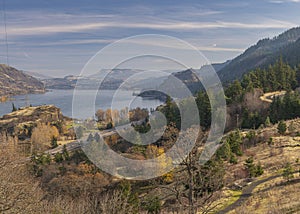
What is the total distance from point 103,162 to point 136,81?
995cm

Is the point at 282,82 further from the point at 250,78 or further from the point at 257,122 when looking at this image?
the point at 257,122

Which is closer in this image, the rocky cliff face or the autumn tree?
the autumn tree

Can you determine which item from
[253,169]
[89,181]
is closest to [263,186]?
[253,169]

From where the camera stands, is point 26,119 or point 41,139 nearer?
point 41,139

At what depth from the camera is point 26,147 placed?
154 ft

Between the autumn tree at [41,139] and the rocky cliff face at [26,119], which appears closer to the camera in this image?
the autumn tree at [41,139]

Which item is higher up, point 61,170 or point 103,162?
point 103,162

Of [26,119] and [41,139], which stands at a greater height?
[26,119]

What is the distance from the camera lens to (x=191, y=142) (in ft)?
19.8

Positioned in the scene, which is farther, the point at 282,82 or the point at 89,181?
the point at 282,82

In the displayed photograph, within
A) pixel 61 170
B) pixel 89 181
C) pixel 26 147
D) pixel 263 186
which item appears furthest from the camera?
pixel 26 147

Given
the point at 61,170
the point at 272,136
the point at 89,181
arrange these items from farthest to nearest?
the point at 61,170 < the point at 272,136 < the point at 89,181

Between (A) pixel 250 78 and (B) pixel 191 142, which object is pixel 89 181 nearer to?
(B) pixel 191 142

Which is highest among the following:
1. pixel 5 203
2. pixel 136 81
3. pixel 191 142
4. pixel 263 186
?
pixel 136 81
